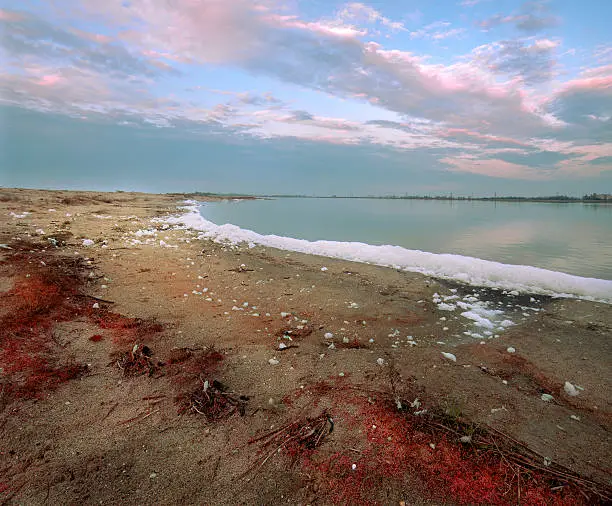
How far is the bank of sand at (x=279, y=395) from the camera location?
2.69 metres

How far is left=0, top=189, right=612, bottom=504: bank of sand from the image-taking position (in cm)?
269

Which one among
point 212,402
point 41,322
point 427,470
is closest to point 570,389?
point 427,470

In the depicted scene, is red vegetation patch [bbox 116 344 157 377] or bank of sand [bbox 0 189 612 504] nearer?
bank of sand [bbox 0 189 612 504]

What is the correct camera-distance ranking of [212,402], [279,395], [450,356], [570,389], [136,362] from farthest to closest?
[450,356] < [136,362] < [570,389] < [279,395] < [212,402]

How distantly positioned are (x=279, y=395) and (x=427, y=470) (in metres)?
1.71

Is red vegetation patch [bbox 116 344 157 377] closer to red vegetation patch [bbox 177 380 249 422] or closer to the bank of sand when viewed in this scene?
the bank of sand

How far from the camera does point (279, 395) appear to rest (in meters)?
3.85

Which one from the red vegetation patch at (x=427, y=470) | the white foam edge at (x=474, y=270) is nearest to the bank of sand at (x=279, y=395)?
the red vegetation patch at (x=427, y=470)

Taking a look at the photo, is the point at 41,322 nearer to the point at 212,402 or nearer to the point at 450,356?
the point at 212,402

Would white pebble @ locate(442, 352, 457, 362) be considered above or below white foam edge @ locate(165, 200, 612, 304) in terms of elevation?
below

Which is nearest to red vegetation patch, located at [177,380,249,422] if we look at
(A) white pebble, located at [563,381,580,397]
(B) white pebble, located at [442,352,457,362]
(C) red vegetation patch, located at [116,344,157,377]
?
(C) red vegetation patch, located at [116,344,157,377]

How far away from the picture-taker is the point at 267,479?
2.71 m

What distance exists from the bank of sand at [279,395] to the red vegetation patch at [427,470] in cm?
1

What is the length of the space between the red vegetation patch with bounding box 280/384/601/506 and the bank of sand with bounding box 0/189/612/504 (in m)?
0.01
